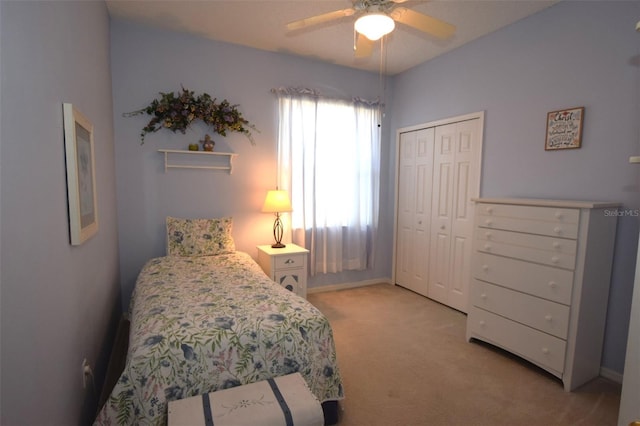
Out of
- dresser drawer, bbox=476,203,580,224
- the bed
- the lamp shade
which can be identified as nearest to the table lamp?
the lamp shade

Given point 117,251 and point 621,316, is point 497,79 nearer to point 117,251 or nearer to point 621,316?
point 621,316

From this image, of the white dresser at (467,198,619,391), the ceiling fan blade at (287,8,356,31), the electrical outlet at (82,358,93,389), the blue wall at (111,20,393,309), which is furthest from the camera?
the blue wall at (111,20,393,309)

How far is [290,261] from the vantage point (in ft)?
10.8

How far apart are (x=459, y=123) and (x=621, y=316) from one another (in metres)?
2.08

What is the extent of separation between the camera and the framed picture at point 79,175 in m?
1.42

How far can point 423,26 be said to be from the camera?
79.3 inches

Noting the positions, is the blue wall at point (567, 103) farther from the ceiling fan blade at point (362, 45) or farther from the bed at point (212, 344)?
the bed at point (212, 344)

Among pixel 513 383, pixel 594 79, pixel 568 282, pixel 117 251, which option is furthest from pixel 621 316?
pixel 117 251

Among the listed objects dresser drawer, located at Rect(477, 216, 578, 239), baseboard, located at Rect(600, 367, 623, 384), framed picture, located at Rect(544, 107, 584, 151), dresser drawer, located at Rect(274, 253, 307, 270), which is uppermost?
framed picture, located at Rect(544, 107, 584, 151)

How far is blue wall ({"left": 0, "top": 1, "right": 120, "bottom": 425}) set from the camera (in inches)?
35.0

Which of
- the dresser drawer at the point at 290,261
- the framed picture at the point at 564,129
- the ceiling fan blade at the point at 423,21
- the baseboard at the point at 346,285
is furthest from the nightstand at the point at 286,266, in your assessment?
the framed picture at the point at 564,129

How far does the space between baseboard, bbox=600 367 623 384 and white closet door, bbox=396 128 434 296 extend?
1.73 metres

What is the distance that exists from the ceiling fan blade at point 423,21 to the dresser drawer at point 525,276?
166 cm

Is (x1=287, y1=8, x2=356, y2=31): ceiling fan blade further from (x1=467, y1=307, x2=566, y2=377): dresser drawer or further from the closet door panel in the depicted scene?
(x1=467, y1=307, x2=566, y2=377): dresser drawer
